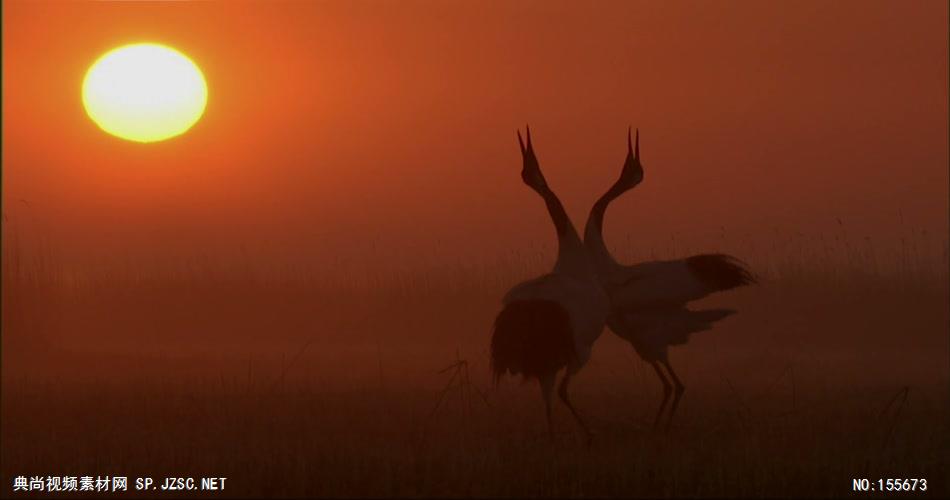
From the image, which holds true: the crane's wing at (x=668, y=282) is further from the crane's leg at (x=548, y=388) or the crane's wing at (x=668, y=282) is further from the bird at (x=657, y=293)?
the crane's leg at (x=548, y=388)

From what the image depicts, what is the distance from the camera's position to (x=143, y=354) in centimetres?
1371

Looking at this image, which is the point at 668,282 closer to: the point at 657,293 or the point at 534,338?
the point at 657,293

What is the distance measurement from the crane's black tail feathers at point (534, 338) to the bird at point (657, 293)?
674 mm

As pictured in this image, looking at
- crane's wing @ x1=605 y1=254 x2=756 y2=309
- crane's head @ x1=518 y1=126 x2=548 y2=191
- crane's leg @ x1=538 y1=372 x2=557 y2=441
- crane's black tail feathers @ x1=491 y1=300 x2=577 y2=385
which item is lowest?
crane's leg @ x1=538 y1=372 x2=557 y2=441

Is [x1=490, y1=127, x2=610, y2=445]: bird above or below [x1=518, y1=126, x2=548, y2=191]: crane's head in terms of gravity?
below

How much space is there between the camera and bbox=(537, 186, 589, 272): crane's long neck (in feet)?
27.8

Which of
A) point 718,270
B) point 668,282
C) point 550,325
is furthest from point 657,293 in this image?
point 550,325

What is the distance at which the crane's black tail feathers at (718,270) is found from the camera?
28.6ft

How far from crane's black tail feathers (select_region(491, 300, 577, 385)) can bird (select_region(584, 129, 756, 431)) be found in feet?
2.21

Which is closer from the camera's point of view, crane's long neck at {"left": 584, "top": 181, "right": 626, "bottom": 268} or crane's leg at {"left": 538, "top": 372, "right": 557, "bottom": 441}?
crane's leg at {"left": 538, "top": 372, "right": 557, "bottom": 441}

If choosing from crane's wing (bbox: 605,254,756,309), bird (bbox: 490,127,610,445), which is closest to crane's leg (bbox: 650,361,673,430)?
crane's wing (bbox: 605,254,756,309)

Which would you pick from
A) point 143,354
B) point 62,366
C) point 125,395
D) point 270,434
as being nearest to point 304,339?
point 143,354

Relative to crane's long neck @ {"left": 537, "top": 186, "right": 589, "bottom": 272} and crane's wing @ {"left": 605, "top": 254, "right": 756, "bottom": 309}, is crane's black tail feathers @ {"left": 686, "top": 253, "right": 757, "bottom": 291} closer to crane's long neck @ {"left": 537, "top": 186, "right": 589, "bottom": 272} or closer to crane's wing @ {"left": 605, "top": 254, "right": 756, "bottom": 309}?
crane's wing @ {"left": 605, "top": 254, "right": 756, "bottom": 309}

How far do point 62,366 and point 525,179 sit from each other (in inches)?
232
